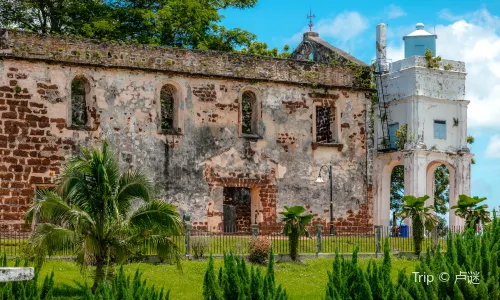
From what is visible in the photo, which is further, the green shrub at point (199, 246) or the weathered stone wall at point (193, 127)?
the weathered stone wall at point (193, 127)

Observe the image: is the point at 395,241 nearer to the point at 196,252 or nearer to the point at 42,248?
the point at 196,252

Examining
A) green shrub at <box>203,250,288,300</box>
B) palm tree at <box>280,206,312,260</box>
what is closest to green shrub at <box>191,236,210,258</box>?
palm tree at <box>280,206,312,260</box>

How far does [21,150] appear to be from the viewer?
82.0 feet

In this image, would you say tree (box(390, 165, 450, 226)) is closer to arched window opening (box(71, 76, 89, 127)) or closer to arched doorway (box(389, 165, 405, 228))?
arched doorway (box(389, 165, 405, 228))

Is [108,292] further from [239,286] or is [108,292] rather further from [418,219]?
[418,219]

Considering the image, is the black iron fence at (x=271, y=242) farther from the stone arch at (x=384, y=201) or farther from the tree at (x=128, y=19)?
the tree at (x=128, y=19)

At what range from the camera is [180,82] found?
27141mm

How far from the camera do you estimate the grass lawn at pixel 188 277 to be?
19.3 m

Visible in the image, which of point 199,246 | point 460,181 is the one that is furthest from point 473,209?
point 199,246

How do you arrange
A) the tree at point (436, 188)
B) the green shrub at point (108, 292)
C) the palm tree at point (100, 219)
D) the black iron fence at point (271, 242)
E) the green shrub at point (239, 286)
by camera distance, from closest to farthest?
the green shrub at point (108, 292)
the green shrub at point (239, 286)
the palm tree at point (100, 219)
the black iron fence at point (271, 242)
the tree at point (436, 188)

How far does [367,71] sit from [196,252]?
10003 millimetres

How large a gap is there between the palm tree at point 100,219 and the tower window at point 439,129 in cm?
1323

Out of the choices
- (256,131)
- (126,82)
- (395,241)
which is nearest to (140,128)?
(126,82)

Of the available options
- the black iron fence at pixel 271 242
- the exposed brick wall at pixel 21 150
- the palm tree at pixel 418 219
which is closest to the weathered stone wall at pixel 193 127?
the exposed brick wall at pixel 21 150
